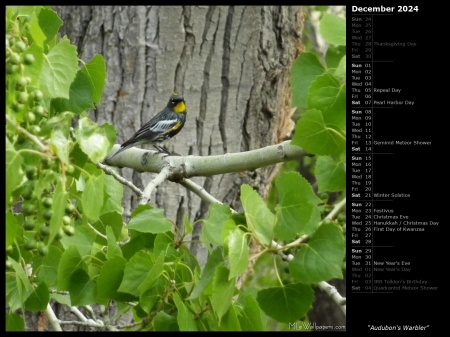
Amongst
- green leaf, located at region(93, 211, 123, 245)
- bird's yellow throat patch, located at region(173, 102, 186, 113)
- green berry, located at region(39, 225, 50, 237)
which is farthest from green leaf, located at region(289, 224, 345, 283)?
bird's yellow throat patch, located at region(173, 102, 186, 113)

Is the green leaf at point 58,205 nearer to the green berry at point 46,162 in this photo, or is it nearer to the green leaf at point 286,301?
the green berry at point 46,162

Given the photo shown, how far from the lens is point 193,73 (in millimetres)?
4195

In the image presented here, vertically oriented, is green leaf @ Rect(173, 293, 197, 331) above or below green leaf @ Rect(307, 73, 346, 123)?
below

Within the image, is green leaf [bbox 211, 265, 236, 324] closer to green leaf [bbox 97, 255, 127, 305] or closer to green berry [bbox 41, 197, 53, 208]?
green leaf [bbox 97, 255, 127, 305]

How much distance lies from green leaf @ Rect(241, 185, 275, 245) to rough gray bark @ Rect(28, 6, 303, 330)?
197 centimetres

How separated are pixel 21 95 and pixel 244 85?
246cm

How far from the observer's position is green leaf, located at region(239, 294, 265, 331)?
237 cm

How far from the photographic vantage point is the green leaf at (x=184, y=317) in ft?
7.27

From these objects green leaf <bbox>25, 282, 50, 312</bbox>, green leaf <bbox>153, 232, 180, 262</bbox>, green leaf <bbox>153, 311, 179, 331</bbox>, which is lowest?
green leaf <bbox>153, 311, 179, 331</bbox>

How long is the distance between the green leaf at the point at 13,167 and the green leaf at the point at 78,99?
58 cm

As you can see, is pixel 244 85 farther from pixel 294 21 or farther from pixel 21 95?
pixel 21 95

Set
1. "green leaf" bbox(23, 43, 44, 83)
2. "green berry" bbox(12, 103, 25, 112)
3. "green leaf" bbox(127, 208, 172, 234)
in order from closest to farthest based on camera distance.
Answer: "green berry" bbox(12, 103, 25, 112) → "green leaf" bbox(23, 43, 44, 83) → "green leaf" bbox(127, 208, 172, 234)
